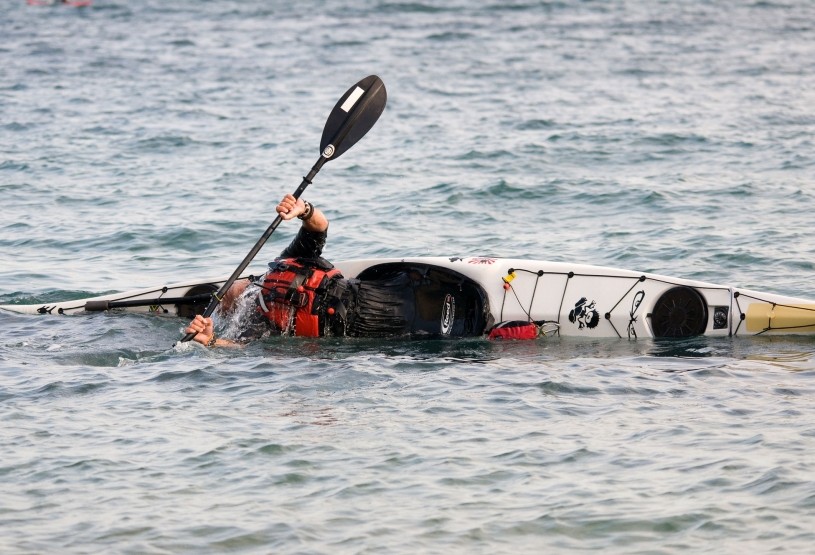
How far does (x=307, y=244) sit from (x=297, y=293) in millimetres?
346

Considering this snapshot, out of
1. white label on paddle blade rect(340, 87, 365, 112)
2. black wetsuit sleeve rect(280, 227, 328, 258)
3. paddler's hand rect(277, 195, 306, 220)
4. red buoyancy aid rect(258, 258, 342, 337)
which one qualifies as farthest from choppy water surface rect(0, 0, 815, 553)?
white label on paddle blade rect(340, 87, 365, 112)

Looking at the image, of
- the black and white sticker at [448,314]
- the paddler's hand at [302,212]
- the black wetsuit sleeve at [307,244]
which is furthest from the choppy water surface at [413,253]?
the paddler's hand at [302,212]

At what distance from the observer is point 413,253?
1100cm

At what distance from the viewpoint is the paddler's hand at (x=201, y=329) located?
7645 millimetres

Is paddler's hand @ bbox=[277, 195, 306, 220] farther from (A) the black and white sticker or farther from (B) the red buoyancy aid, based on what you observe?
(A) the black and white sticker

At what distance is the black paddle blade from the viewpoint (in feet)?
28.9

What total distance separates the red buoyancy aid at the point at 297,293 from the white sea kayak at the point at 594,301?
2.39 feet

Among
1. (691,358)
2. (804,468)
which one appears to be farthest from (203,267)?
(804,468)

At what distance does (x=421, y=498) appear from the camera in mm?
5680

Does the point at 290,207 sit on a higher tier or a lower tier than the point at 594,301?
higher

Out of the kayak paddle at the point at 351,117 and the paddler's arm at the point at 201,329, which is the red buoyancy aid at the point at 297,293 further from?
the kayak paddle at the point at 351,117

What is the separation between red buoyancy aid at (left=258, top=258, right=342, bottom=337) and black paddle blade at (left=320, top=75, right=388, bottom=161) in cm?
100

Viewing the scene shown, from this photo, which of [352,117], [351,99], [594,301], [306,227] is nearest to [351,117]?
[352,117]

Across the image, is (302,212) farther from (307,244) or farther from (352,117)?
(352,117)
